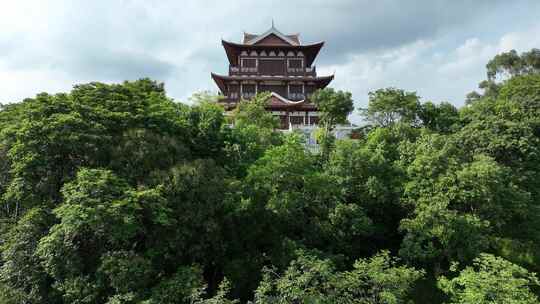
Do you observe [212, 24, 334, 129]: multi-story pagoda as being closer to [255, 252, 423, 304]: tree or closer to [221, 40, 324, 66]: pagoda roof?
[221, 40, 324, 66]: pagoda roof

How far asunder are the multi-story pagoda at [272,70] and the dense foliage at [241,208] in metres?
13.8

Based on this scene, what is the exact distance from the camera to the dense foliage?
9.89 meters

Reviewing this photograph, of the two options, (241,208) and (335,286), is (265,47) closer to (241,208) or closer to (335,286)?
(241,208)

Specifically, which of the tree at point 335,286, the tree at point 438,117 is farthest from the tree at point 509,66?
the tree at point 335,286

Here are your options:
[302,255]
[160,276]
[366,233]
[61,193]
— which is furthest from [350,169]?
[61,193]

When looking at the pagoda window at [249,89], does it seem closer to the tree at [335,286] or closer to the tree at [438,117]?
the tree at [438,117]

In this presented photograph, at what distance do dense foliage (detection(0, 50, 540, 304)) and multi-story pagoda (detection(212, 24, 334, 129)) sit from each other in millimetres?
13769

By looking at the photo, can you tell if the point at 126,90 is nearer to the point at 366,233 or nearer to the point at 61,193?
the point at 61,193

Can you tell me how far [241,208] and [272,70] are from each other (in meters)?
21.4

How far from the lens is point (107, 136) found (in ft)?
36.9

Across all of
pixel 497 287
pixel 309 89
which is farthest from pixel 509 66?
pixel 497 287

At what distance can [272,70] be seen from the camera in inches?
1243

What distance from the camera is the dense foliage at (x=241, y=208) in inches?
389

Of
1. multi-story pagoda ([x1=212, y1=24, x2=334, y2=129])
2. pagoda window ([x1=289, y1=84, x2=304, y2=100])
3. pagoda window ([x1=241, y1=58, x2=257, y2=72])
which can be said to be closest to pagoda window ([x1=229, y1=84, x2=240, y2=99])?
multi-story pagoda ([x1=212, y1=24, x2=334, y2=129])
